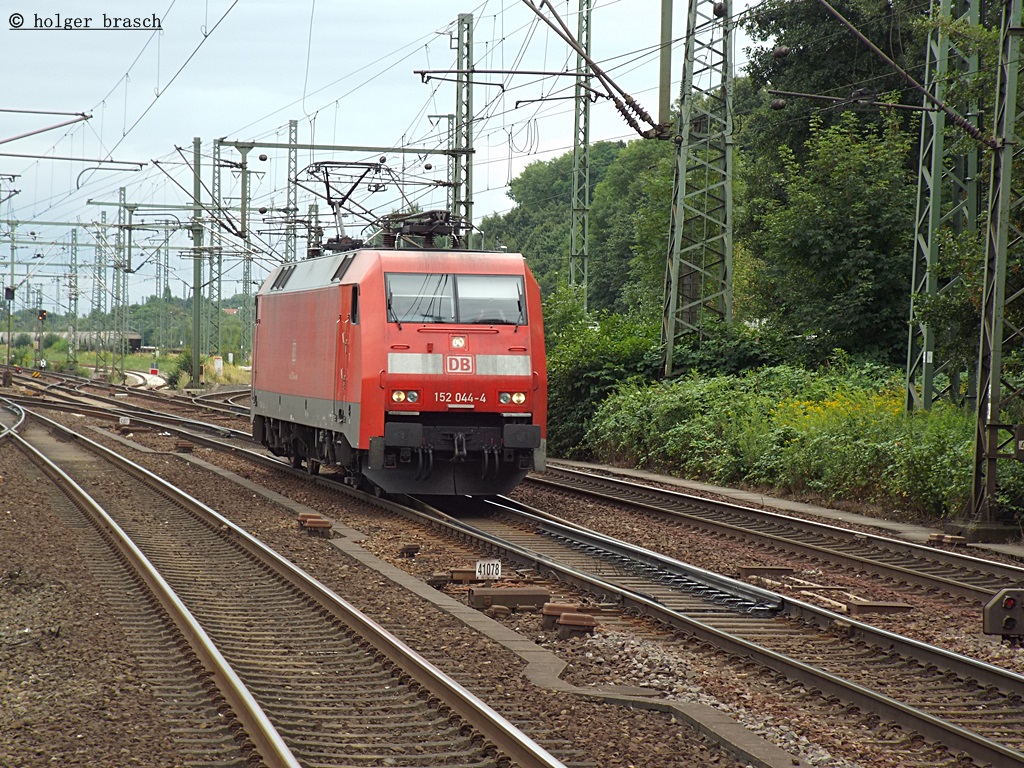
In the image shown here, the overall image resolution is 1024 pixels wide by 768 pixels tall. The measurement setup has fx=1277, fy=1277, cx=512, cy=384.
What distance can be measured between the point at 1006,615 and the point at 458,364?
363 inches

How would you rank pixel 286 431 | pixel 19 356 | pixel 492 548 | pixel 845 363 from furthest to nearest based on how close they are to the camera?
pixel 19 356 → pixel 845 363 → pixel 286 431 → pixel 492 548

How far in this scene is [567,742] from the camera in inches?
254

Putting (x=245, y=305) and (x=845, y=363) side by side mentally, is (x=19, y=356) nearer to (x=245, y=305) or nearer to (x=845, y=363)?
(x=245, y=305)

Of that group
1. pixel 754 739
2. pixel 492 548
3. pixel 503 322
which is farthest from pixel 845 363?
pixel 754 739

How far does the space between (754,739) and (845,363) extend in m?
18.2

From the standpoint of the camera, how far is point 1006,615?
8.00 metres

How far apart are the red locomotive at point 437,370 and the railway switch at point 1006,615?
864 cm

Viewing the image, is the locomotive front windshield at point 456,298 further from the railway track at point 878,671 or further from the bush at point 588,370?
the bush at point 588,370

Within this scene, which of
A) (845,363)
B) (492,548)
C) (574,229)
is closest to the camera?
(492,548)

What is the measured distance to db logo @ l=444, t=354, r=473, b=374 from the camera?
16.2 meters

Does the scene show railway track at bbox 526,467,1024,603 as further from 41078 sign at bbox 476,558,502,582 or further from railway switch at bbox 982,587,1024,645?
41078 sign at bbox 476,558,502,582

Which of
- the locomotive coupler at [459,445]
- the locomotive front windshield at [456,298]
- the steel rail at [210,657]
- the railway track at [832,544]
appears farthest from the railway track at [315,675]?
the railway track at [832,544]

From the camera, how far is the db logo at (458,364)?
1622cm

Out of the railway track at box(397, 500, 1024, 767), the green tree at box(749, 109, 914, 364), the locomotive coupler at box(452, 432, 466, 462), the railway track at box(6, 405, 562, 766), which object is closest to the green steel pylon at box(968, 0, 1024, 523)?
the railway track at box(397, 500, 1024, 767)
